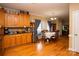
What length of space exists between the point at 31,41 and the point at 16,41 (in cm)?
153

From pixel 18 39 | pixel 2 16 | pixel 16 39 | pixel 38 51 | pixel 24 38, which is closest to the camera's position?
pixel 38 51

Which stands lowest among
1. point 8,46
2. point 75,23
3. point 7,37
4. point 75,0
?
point 8,46

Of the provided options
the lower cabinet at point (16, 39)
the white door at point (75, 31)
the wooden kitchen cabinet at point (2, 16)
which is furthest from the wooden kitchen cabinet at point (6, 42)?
the white door at point (75, 31)

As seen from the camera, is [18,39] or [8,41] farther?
[18,39]

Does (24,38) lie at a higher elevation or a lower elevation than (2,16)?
lower

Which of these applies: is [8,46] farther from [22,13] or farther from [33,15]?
[33,15]

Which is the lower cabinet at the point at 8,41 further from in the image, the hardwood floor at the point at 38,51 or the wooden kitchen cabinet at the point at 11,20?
the wooden kitchen cabinet at the point at 11,20

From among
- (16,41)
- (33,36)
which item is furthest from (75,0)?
(33,36)

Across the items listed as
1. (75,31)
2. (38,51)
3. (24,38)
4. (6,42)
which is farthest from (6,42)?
(75,31)

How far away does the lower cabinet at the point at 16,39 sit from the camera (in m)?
6.06

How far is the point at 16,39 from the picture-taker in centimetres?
675

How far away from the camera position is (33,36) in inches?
320

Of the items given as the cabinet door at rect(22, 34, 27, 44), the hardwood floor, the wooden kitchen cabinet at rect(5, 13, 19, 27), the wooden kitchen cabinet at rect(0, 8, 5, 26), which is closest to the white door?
the hardwood floor

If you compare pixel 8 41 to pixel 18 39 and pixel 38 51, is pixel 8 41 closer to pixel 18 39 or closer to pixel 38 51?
pixel 18 39
